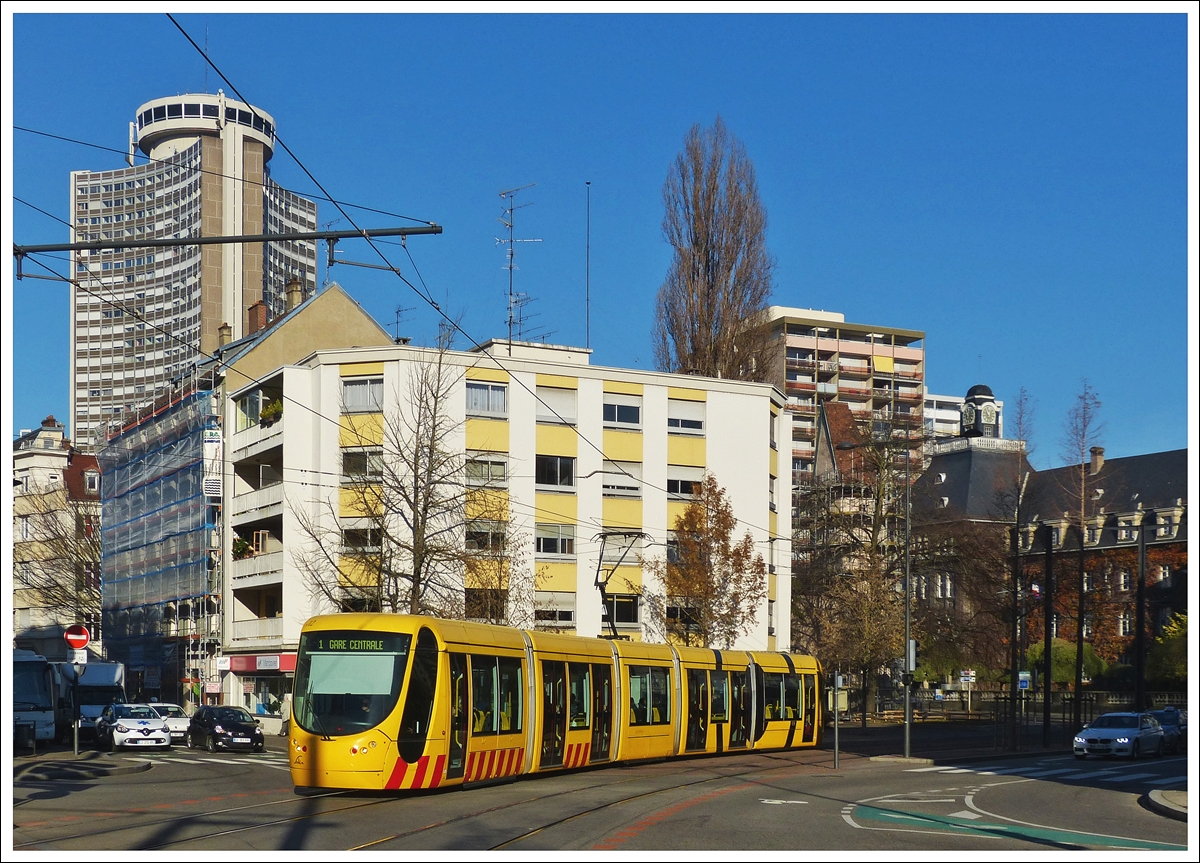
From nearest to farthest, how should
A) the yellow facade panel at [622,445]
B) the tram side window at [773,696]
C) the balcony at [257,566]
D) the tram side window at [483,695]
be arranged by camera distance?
the tram side window at [483,695]
the tram side window at [773,696]
the balcony at [257,566]
the yellow facade panel at [622,445]

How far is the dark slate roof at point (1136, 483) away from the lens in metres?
105

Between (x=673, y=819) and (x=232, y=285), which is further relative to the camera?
(x=232, y=285)

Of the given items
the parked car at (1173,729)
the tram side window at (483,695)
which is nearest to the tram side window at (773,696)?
the parked car at (1173,729)

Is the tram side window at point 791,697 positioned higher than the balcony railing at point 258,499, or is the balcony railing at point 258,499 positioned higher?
the balcony railing at point 258,499

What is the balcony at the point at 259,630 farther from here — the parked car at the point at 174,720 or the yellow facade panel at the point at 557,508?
the yellow facade panel at the point at 557,508

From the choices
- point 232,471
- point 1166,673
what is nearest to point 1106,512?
point 1166,673

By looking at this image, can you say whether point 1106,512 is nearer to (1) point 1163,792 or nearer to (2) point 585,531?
(2) point 585,531

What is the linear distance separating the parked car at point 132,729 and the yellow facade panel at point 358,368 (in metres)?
16.2

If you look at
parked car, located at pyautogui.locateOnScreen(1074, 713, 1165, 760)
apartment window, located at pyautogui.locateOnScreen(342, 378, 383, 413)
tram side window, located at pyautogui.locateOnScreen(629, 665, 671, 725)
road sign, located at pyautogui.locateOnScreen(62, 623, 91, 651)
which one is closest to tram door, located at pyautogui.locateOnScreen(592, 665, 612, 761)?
tram side window, located at pyautogui.locateOnScreen(629, 665, 671, 725)

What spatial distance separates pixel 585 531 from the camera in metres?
55.3

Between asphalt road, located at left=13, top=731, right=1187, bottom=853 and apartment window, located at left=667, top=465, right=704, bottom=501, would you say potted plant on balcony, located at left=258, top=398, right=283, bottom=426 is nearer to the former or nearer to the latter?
apartment window, located at left=667, top=465, right=704, bottom=501

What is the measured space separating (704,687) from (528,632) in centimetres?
932

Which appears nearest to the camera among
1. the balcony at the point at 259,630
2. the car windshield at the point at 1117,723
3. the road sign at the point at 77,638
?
the road sign at the point at 77,638

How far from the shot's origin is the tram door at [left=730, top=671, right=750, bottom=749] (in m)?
34.9
